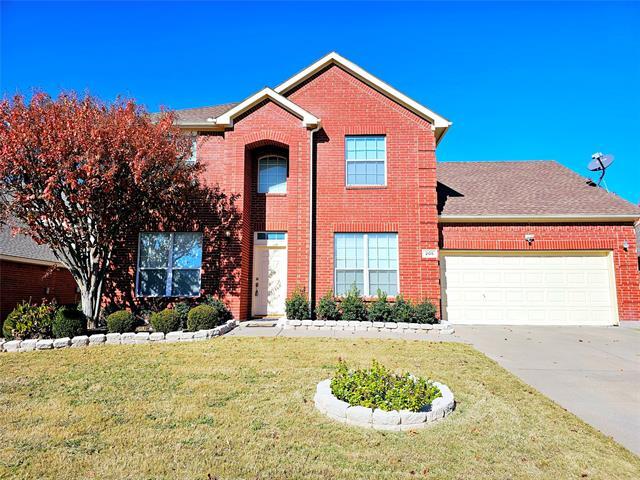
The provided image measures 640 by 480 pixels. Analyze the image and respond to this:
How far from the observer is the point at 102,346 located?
8.87 m

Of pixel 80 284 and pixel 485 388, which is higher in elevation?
pixel 80 284

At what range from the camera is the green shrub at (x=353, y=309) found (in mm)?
11219

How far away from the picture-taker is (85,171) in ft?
29.1

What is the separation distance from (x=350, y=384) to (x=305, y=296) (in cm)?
707

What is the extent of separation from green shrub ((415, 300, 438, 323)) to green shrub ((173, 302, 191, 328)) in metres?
6.34

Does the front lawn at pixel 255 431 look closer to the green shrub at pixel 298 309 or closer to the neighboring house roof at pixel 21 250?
the green shrub at pixel 298 309

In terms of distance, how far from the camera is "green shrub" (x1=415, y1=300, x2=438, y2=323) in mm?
11039

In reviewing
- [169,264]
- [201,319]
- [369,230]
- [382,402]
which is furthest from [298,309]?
[382,402]

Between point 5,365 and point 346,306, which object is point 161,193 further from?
point 346,306

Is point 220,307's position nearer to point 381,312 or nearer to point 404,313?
point 381,312

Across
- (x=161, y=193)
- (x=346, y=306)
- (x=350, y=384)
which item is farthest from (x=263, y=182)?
(x=350, y=384)

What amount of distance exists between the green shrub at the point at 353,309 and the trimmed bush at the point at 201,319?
11.8ft

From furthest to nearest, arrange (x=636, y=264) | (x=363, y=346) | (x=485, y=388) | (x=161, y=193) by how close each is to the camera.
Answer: (x=636, y=264) < (x=161, y=193) < (x=363, y=346) < (x=485, y=388)

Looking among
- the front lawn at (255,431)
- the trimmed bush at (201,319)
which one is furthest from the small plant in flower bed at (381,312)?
the trimmed bush at (201,319)
